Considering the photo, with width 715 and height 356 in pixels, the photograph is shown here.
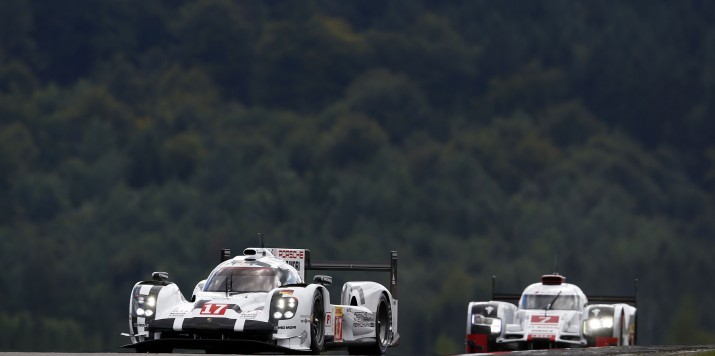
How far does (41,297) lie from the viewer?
137 meters

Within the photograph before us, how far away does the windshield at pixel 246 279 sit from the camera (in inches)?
980

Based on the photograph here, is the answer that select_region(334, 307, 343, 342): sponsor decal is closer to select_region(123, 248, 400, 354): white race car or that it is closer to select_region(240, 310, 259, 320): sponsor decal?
select_region(123, 248, 400, 354): white race car

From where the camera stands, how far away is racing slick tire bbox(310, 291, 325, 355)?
922 inches

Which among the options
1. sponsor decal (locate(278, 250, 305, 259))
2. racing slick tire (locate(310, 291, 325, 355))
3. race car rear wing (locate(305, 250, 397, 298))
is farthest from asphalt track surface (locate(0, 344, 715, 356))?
sponsor decal (locate(278, 250, 305, 259))

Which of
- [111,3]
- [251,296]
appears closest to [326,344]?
[251,296]

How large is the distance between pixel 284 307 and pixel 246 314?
0.60 metres

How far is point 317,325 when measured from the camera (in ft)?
78.6

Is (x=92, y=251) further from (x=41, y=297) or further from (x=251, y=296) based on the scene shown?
(x=251, y=296)

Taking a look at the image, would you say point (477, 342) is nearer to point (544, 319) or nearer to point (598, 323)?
point (544, 319)

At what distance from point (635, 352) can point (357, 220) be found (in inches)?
5003

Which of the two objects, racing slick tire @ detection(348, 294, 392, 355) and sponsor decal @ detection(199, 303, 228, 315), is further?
racing slick tire @ detection(348, 294, 392, 355)

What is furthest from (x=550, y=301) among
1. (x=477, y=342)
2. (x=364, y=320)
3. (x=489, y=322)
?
(x=364, y=320)

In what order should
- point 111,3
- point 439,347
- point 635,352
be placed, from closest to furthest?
point 635,352, point 439,347, point 111,3

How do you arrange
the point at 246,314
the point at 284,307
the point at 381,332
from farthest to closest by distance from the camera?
the point at 381,332
the point at 246,314
the point at 284,307
